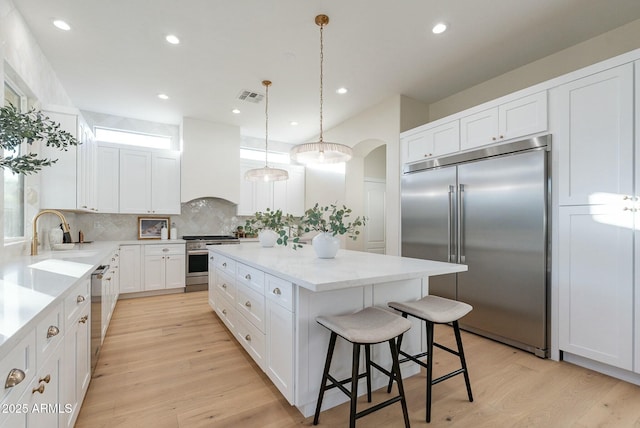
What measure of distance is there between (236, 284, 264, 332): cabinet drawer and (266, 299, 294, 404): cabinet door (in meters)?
0.14

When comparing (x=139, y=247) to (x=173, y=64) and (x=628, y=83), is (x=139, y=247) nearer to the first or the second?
(x=173, y=64)

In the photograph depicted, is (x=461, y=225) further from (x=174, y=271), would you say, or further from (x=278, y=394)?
(x=174, y=271)

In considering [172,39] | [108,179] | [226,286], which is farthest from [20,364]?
[108,179]

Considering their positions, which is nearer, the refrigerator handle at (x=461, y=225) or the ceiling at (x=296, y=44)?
the ceiling at (x=296, y=44)

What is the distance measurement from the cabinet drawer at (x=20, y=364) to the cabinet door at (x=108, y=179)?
4255 millimetres

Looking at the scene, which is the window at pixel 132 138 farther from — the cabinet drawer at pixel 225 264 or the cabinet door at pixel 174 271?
the cabinet drawer at pixel 225 264

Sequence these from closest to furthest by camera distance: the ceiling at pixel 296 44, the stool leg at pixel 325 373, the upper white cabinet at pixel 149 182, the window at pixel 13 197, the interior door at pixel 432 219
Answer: the stool leg at pixel 325 373
the window at pixel 13 197
the ceiling at pixel 296 44
the interior door at pixel 432 219
the upper white cabinet at pixel 149 182

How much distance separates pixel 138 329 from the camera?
3.28 meters

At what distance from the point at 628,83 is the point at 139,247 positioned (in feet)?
19.0

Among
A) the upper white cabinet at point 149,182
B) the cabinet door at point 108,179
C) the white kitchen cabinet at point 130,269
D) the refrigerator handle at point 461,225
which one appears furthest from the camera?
the upper white cabinet at point 149,182

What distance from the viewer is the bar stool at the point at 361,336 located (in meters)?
1.50

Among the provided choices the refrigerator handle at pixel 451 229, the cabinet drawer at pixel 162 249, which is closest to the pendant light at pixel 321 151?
the refrigerator handle at pixel 451 229

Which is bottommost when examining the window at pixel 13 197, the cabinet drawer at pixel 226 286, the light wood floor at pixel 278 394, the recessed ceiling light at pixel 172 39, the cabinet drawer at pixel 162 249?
the light wood floor at pixel 278 394

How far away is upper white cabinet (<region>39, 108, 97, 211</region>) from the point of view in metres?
3.01
